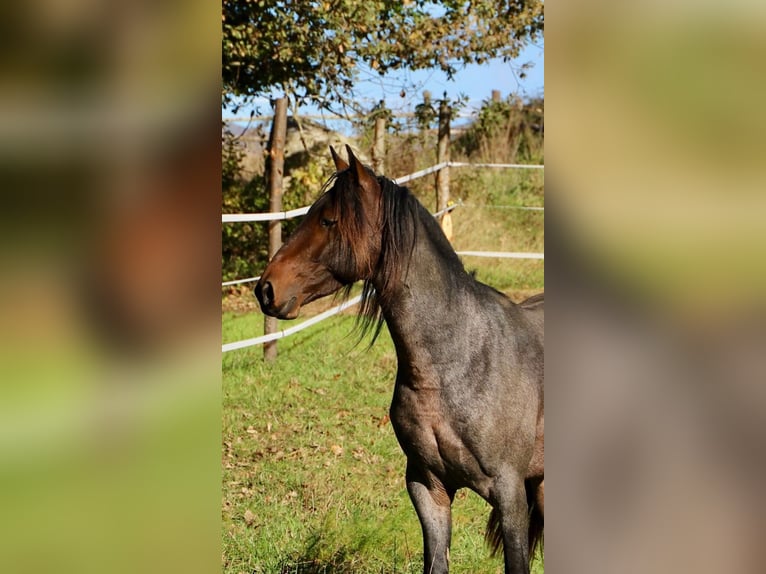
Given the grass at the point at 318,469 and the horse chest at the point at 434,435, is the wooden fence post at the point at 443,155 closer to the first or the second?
the grass at the point at 318,469

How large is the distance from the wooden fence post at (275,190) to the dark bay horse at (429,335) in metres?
3.28

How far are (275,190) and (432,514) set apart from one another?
→ 371cm

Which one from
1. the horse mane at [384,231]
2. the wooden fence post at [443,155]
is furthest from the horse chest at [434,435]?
the wooden fence post at [443,155]

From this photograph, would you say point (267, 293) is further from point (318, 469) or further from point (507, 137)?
point (507, 137)

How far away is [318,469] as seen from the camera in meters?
3.79

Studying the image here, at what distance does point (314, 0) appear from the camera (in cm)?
595

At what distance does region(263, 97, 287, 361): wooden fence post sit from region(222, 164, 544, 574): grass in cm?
14

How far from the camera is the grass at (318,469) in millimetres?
2783

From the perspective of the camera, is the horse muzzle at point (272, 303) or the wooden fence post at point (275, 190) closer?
the horse muzzle at point (272, 303)

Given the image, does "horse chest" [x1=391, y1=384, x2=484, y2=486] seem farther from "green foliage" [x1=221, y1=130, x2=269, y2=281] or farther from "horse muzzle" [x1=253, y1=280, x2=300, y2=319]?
"green foliage" [x1=221, y1=130, x2=269, y2=281]
